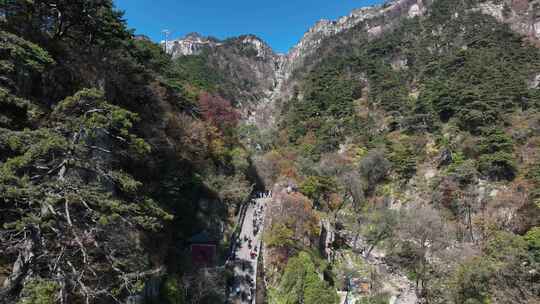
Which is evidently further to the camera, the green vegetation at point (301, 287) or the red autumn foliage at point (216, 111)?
the red autumn foliage at point (216, 111)

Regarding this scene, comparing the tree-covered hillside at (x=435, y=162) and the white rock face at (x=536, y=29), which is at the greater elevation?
the white rock face at (x=536, y=29)

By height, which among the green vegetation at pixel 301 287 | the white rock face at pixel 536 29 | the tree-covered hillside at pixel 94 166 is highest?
the white rock face at pixel 536 29

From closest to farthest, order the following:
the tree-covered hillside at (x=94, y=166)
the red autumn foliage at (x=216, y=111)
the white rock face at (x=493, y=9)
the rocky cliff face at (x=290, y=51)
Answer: the tree-covered hillside at (x=94, y=166) → the red autumn foliage at (x=216, y=111) → the rocky cliff face at (x=290, y=51) → the white rock face at (x=493, y=9)

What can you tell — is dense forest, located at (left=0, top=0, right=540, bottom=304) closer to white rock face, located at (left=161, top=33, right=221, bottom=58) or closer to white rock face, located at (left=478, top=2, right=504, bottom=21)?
white rock face, located at (left=478, top=2, right=504, bottom=21)

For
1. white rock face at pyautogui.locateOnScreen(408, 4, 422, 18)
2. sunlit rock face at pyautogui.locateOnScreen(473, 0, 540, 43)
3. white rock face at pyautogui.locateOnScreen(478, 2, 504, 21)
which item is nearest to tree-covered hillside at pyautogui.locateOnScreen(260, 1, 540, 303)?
white rock face at pyautogui.locateOnScreen(478, 2, 504, 21)

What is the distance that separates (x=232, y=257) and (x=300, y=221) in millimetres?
6389

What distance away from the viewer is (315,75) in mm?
75875

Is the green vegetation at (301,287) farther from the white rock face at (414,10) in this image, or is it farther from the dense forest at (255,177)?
the white rock face at (414,10)

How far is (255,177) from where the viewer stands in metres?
37.0

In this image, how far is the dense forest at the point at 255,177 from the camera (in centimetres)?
737

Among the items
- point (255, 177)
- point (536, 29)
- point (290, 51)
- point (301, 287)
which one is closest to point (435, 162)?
point (255, 177)

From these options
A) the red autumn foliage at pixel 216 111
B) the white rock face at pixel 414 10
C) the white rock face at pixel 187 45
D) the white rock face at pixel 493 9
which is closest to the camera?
the red autumn foliage at pixel 216 111

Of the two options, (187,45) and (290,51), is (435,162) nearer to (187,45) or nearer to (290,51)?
(187,45)

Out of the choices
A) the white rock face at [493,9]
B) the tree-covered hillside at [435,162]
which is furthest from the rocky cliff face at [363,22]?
the tree-covered hillside at [435,162]
